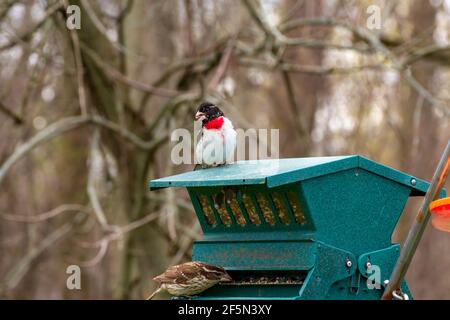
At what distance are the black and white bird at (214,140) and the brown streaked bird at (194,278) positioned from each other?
798 millimetres

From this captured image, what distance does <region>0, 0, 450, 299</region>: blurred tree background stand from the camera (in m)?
8.44

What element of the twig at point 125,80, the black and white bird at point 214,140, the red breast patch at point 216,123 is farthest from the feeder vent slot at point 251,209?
the twig at point 125,80

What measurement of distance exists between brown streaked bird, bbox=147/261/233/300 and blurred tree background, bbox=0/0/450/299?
2546mm

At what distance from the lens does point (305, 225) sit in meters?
4.88

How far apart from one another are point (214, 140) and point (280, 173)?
1181 millimetres

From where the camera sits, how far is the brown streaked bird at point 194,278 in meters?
4.96

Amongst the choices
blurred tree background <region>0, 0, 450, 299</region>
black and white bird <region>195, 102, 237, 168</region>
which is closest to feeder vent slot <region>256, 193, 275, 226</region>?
black and white bird <region>195, 102, 237, 168</region>

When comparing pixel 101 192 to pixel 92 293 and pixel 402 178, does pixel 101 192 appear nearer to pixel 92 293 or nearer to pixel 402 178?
pixel 92 293

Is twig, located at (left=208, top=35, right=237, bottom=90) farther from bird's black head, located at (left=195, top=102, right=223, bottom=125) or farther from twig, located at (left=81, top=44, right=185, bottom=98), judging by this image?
bird's black head, located at (left=195, top=102, right=223, bottom=125)

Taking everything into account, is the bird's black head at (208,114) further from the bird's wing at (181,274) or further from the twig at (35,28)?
the twig at (35,28)

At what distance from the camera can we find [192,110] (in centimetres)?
904

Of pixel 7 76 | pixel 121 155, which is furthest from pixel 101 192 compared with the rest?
pixel 7 76

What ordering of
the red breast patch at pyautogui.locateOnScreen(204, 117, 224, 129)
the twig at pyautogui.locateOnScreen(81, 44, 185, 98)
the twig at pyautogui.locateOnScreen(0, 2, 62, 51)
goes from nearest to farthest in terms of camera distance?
the red breast patch at pyautogui.locateOnScreen(204, 117, 224, 129), the twig at pyautogui.locateOnScreen(0, 2, 62, 51), the twig at pyautogui.locateOnScreen(81, 44, 185, 98)

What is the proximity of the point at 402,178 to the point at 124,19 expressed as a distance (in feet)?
16.5
